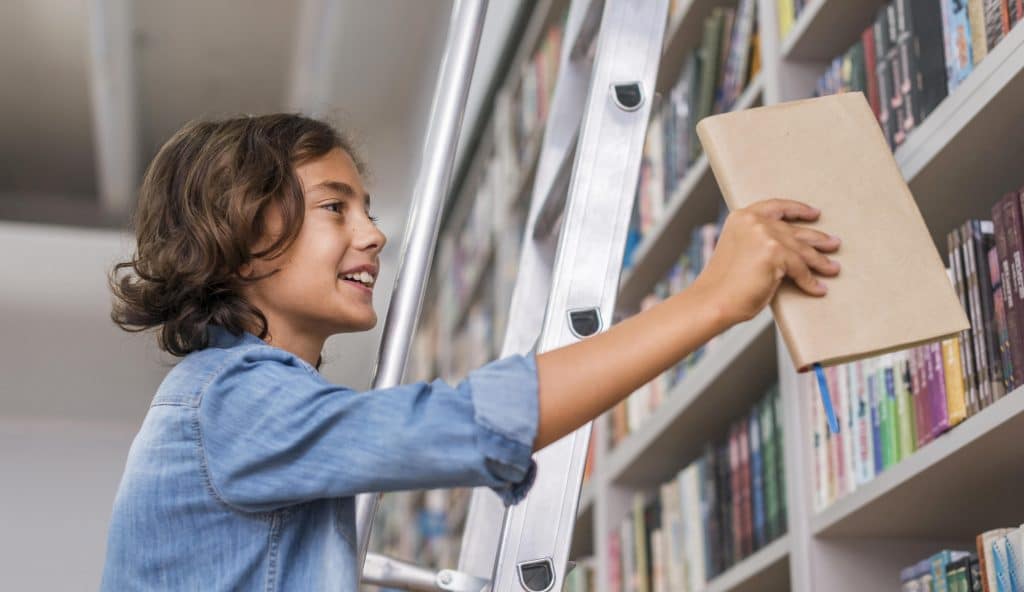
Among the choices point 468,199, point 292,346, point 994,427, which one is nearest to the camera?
point 292,346

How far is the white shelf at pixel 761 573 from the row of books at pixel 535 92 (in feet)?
4.15

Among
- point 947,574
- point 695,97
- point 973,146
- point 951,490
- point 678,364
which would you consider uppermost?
point 695,97

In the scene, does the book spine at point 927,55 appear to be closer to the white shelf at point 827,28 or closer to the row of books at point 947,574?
the white shelf at point 827,28

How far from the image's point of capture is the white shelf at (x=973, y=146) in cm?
121

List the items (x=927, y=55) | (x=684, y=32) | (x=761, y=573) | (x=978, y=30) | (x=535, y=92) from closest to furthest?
(x=978, y=30) → (x=927, y=55) → (x=761, y=573) → (x=684, y=32) → (x=535, y=92)

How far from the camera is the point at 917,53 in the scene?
4.61 feet

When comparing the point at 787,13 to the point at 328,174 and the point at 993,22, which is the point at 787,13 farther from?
the point at 328,174

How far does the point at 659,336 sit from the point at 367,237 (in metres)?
0.30

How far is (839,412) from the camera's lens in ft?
5.07

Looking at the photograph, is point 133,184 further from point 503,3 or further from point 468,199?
point 503,3

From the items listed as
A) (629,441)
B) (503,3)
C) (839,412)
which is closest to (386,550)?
(503,3)

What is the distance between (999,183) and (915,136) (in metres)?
0.11

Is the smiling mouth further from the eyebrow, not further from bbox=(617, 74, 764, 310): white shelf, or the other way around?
bbox=(617, 74, 764, 310): white shelf

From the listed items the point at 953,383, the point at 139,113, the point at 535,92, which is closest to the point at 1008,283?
the point at 953,383
